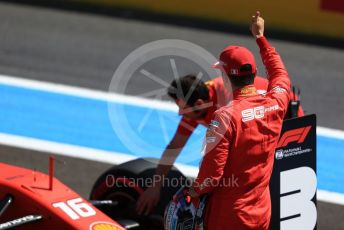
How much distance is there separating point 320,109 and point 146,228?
4664mm

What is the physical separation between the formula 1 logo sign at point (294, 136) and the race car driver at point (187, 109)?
1.72ft

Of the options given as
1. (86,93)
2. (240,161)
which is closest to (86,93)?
(86,93)

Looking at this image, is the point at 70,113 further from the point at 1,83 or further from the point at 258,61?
the point at 258,61

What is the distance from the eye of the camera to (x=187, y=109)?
20.4ft

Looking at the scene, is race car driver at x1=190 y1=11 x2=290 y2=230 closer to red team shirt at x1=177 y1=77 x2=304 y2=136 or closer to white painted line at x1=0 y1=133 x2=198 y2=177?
red team shirt at x1=177 y1=77 x2=304 y2=136

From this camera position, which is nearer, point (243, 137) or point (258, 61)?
point (243, 137)

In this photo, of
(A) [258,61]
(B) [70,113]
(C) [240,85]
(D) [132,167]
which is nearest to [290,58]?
(A) [258,61]

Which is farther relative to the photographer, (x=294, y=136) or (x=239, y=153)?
(x=294, y=136)

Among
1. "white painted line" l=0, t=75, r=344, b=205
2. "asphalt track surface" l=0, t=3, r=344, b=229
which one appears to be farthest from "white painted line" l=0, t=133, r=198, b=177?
"asphalt track surface" l=0, t=3, r=344, b=229

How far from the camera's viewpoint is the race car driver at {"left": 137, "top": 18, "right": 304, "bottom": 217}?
20.5 feet

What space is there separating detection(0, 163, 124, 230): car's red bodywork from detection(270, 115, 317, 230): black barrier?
44.1 inches

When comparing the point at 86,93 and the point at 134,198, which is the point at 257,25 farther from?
the point at 86,93

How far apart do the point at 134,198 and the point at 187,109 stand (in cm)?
85

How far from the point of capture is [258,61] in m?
11.7
